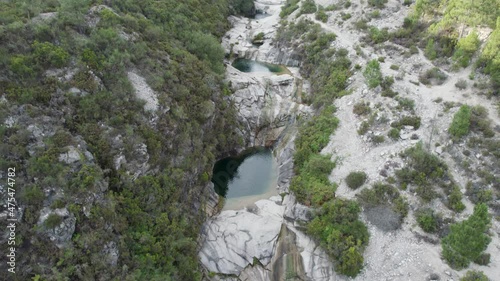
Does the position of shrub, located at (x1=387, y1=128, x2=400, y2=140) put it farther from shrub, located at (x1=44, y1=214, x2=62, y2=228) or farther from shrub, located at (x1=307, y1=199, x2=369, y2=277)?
shrub, located at (x1=44, y1=214, x2=62, y2=228)

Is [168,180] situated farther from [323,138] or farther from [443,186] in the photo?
[443,186]

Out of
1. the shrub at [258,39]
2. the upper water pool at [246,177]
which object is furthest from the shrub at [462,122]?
the shrub at [258,39]

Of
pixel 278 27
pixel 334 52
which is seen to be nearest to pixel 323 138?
pixel 334 52

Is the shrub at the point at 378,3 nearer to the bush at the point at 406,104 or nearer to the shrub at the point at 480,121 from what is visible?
the bush at the point at 406,104

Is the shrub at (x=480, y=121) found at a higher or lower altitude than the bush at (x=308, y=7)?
higher

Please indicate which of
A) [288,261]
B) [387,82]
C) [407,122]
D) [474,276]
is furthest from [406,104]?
[288,261]

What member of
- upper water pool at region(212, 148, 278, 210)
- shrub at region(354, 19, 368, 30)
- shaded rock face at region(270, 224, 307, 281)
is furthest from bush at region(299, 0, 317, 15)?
shaded rock face at region(270, 224, 307, 281)

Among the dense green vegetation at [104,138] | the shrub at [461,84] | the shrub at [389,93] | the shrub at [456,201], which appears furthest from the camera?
the shrub at [389,93]
